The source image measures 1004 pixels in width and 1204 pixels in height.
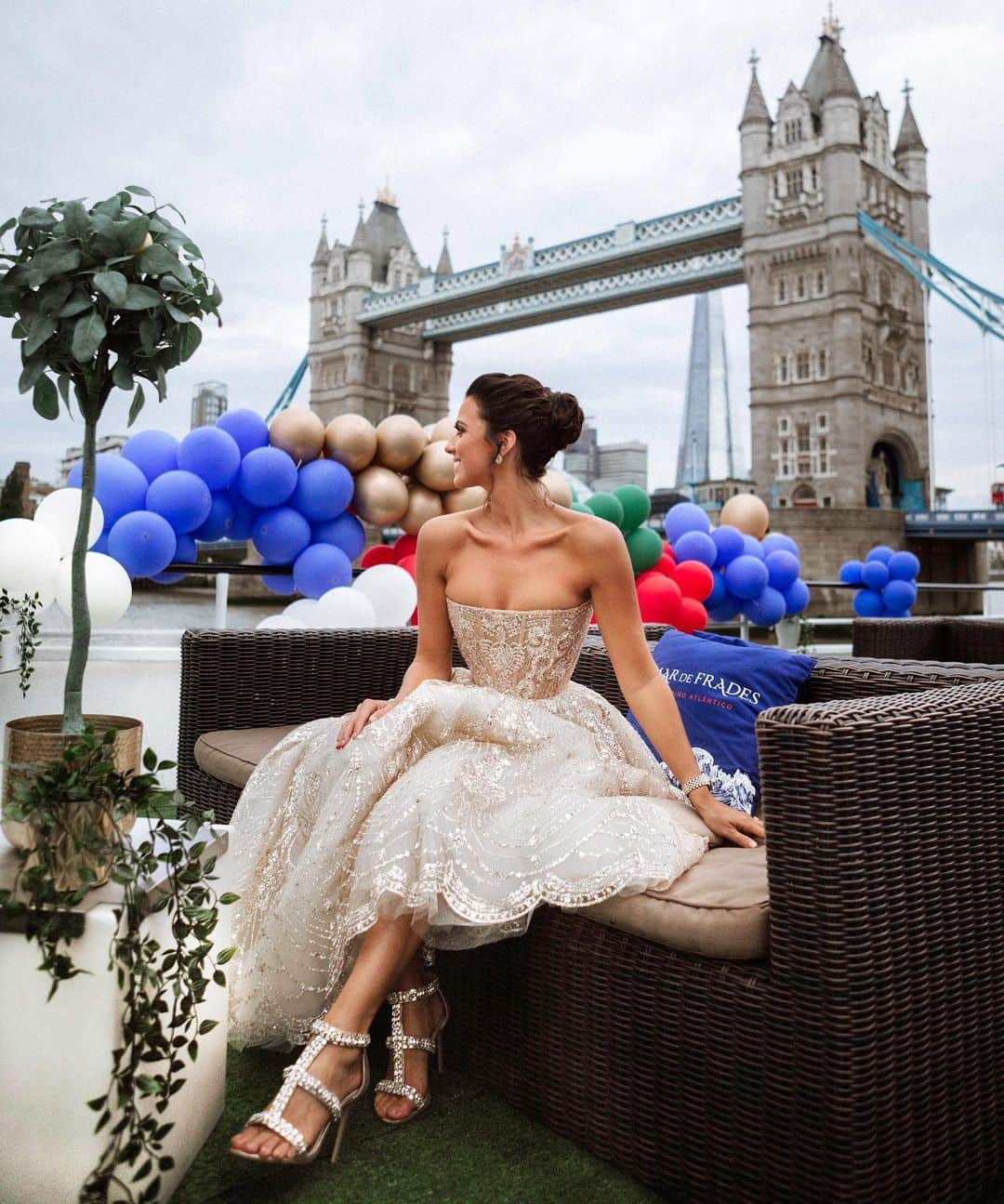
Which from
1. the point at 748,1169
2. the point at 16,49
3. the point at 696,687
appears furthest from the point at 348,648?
the point at 16,49

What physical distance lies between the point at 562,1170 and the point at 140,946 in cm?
62

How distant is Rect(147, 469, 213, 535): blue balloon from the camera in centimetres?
370

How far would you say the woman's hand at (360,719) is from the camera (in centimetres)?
140

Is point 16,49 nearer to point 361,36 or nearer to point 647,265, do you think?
point 361,36

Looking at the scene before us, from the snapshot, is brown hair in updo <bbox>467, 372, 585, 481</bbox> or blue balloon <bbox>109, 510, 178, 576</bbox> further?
blue balloon <bbox>109, 510, 178, 576</bbox>

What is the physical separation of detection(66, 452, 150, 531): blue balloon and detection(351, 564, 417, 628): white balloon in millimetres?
944

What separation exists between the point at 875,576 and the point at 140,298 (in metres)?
7.61

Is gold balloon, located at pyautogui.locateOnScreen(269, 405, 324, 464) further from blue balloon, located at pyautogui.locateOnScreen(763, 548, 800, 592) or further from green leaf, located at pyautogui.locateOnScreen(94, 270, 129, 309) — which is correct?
blue balloon, located at pyautogui.locateOnScreen(763, 548, 800, 592)

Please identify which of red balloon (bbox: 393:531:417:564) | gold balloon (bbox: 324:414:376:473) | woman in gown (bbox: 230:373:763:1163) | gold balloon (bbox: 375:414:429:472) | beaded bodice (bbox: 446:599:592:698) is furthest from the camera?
red balloon (bbox: 393:531:417:564)

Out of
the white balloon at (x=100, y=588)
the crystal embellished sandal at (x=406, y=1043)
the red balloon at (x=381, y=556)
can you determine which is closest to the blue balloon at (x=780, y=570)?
the red balloon at (x=381, y=556)

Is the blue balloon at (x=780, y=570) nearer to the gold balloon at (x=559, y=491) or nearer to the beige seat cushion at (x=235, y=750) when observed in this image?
the gold balloon at (x=559, y=491)

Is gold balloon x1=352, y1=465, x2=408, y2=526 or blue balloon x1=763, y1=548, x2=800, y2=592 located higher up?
gold balloon x1=352, y1=465, x2=408, y2=526

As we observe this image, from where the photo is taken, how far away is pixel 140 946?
0.97m

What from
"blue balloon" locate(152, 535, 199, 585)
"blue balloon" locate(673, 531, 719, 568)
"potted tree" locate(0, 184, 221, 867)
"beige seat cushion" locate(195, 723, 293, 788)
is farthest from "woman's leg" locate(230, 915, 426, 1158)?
"blue balloon" locate(673, 531, 719, 568)
